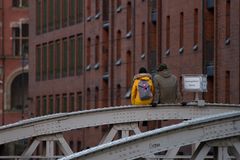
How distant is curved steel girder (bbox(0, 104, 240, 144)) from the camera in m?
32.4

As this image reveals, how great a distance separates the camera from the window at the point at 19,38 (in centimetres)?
12075

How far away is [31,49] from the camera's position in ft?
328

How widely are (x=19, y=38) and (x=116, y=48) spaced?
46414 mm

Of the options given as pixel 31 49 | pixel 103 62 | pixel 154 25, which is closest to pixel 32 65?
pixel 31 49

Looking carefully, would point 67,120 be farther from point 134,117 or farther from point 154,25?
point 154,25

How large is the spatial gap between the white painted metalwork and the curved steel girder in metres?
7.24

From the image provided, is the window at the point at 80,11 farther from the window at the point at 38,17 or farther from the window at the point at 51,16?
the window at the point at 38,17

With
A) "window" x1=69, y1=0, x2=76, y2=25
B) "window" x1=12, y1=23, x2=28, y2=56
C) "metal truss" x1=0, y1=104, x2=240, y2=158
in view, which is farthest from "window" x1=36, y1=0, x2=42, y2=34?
"metal truss" x1=0, y1=104, x2=240, y2=158

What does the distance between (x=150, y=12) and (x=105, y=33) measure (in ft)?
38.0

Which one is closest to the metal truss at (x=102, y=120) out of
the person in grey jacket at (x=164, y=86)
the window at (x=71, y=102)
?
the person in grey jacket at (x=164, y=86)

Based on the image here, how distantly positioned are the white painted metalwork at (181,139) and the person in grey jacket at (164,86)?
8.10 m

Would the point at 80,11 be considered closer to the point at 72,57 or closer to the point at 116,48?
the point at 72,57

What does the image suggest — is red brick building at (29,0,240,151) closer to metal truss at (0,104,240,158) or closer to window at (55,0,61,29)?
window at (55,0,61,29)

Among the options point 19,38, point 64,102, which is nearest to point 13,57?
point 19,38
